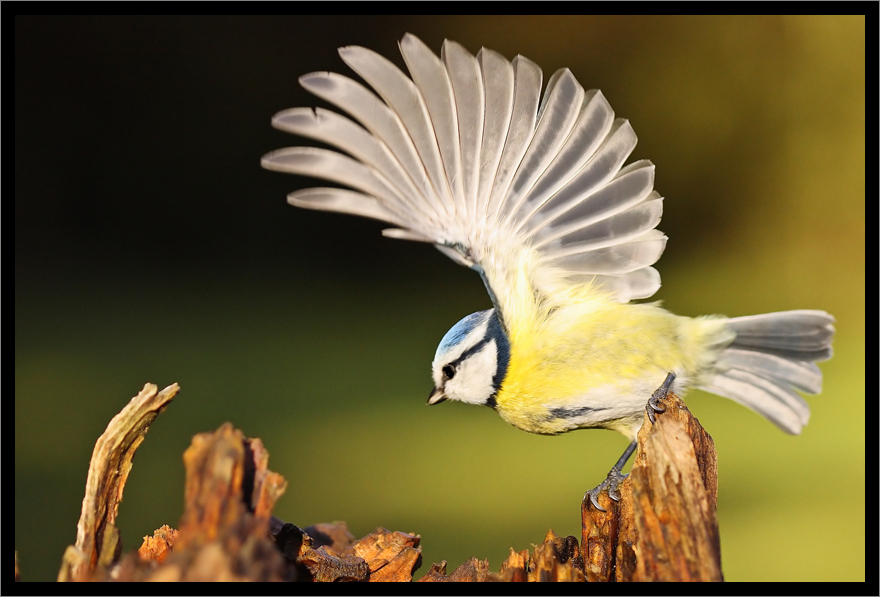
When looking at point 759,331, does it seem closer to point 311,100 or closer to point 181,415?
point 181,415

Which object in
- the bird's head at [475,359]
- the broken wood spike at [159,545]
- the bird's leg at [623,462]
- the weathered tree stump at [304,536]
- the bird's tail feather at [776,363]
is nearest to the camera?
the weathered tree stump at [304,536]

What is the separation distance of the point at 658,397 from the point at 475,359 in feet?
0.77

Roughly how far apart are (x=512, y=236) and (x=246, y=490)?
0.46 meters

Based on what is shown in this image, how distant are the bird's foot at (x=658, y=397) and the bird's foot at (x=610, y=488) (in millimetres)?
93

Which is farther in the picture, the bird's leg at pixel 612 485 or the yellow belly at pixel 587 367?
the yellow belly at pixel 587 367

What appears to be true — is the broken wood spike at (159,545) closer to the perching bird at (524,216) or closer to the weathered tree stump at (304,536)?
the weathered tree stump at (304,536)

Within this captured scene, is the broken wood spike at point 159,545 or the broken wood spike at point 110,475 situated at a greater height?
the broken wood spike at point 110,475

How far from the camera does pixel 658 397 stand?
0.88 m

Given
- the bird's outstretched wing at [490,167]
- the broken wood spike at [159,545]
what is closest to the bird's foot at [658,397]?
the bird's outstretched wing at [490,167]

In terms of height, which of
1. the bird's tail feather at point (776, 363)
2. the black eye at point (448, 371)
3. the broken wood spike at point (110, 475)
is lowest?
the broken wood spike at point (110, 475)

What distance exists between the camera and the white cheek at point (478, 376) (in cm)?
92

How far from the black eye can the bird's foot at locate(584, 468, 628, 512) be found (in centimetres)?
23

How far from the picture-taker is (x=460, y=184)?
82 cm

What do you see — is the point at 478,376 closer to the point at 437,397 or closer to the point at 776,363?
the point at 437,397
